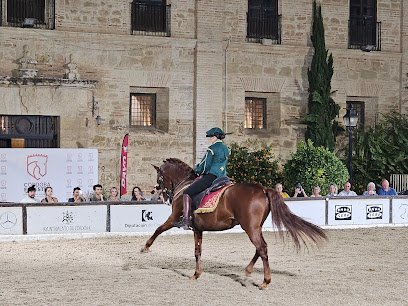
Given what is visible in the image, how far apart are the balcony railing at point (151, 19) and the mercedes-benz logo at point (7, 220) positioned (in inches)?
395

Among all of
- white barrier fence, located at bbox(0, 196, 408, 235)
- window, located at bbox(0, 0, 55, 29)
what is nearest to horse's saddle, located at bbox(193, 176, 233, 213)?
white barrier fence, located at bbox(0, 196, 408, 235)

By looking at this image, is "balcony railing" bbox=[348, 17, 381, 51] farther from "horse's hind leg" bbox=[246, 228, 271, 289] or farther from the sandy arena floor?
"horse's hind leg" bbox=[246, 228, 271, 289]

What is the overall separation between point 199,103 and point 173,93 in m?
0.91

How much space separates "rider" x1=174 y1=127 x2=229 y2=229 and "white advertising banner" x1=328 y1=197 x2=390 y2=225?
929 centimetres

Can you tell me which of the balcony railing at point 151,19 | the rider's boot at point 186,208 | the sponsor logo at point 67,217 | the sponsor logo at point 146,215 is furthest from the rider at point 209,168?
the balcony railing at point 151,19

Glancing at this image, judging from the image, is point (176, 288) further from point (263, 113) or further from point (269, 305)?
point (263, 113)

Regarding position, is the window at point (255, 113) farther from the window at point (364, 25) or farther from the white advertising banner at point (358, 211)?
the white advertising banner at point (358, 211)

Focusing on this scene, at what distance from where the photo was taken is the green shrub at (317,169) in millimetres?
25672

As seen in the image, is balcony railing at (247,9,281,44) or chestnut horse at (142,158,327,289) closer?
chestnut horse at (142,158,327,289)

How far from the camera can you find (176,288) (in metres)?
13.0

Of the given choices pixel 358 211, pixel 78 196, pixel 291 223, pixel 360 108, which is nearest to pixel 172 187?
pixel 291 223

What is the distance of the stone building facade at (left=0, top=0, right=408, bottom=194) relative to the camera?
26.5 m

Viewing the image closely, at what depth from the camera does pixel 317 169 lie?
25.8 m

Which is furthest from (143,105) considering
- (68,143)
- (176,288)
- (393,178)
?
(176,288)
